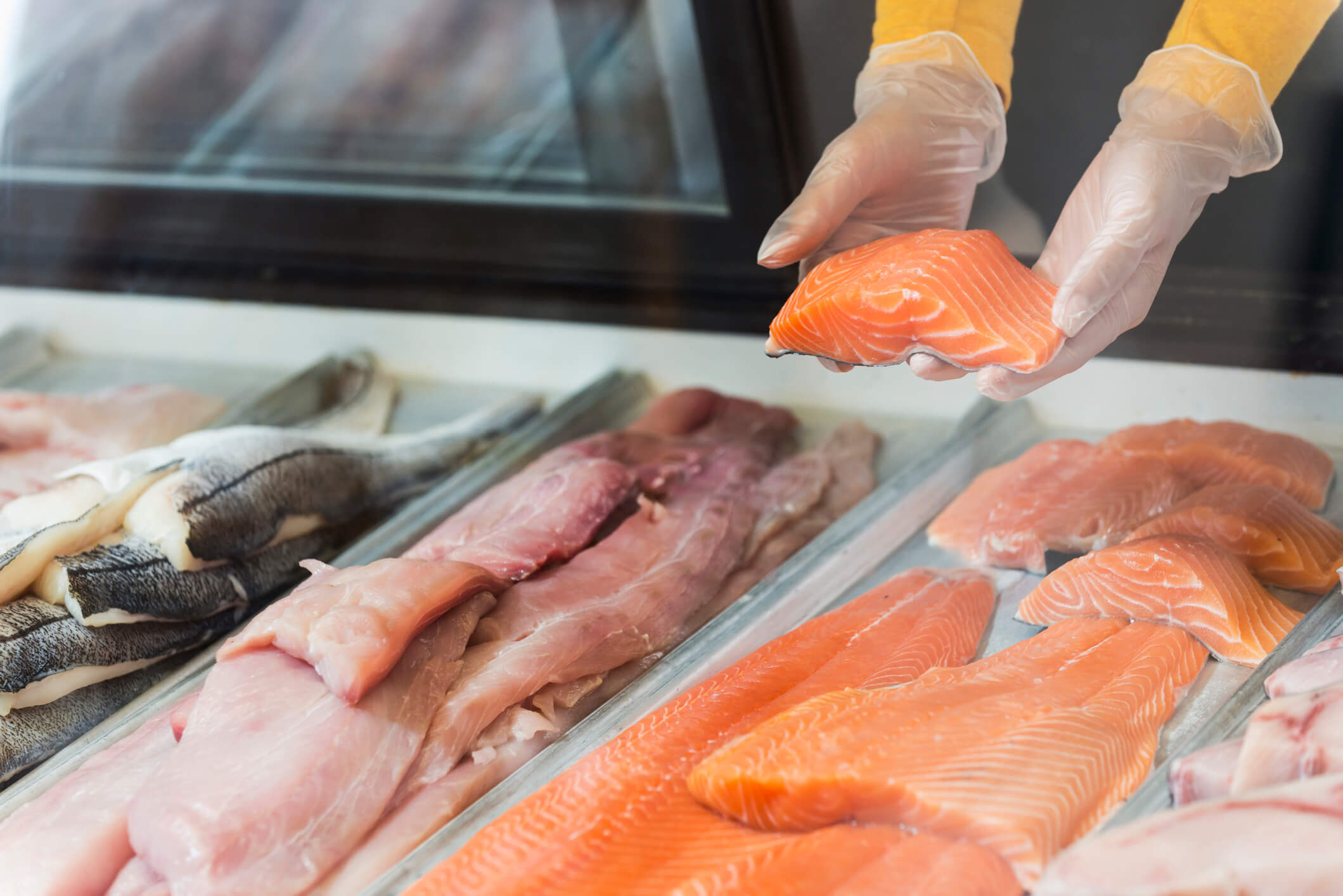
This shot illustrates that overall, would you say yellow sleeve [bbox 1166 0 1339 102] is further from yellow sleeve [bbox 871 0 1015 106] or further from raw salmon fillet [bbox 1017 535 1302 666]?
raw salmon fillet [bbox 1017 535 1302 666]

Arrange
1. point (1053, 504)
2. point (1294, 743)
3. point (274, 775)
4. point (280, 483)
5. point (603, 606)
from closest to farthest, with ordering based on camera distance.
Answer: point (1294, 743), point (274, 775), point (603, 606), point (1053, 504), point (280, 483)

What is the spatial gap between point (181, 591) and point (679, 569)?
3.97 ft

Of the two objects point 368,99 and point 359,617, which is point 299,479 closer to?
point 359,617

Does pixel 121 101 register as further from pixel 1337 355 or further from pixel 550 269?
pixel 1337 355

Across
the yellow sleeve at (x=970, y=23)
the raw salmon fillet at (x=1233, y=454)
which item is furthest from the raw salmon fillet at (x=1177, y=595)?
the yellow sleeve at (x=970, y=23)

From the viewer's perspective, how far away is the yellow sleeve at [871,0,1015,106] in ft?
9.11

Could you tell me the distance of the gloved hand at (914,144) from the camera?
101 inches

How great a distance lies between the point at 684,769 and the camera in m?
2.09

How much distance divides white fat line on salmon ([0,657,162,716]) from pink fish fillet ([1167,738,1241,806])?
2234 millimetres

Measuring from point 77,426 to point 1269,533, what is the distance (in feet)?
11.3

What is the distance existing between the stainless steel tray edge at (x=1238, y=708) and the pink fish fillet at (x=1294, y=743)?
4.8 inches

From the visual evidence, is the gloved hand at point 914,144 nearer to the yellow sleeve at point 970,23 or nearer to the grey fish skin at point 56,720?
the yellow sleeve at point 970,23

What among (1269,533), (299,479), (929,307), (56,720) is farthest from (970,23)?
(56,720)

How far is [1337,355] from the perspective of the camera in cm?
303
